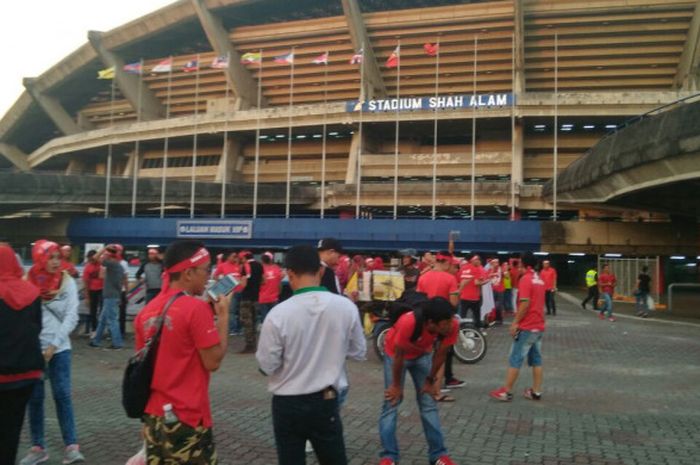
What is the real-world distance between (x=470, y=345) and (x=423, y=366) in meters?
5.65

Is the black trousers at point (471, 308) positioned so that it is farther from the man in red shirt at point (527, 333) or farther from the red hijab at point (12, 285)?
the red hijab at point (12, 285)

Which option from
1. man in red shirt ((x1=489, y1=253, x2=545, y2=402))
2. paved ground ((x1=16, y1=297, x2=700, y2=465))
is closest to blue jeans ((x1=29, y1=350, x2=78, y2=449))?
paved ground ((x1=16, y1=297, x2=700, y2=465))

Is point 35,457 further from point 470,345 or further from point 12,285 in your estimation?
point 470,345

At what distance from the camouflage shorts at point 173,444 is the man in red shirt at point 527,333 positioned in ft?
17.2

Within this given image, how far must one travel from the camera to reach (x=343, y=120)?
47.8 m

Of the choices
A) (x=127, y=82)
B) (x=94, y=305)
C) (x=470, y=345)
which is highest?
(x=127, y=82)

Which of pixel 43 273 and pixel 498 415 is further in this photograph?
pixel 498 415

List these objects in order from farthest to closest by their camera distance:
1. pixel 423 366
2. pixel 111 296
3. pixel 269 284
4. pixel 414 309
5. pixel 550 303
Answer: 1. pixel 550 303
2. pixel 269 284
3. pixel 111 296
4. pixel 423 366
5. pixel 414 309

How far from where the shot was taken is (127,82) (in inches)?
2313

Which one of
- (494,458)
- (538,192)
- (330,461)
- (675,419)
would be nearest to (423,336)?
(494,458)

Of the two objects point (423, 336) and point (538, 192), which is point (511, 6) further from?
point (423, 336)

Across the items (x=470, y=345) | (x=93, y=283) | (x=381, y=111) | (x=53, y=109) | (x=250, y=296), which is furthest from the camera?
(x=53, y=109)

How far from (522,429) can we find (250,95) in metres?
52.6

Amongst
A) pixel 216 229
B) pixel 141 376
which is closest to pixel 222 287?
pixel 141 376
